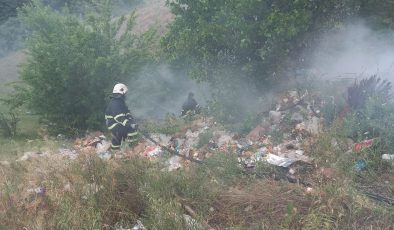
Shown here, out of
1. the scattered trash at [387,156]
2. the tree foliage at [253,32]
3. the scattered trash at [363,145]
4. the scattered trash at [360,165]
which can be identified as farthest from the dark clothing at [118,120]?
the scattered trash at [387,156]

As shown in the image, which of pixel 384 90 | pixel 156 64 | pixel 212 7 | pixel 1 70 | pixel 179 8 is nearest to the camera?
pixel 384 90

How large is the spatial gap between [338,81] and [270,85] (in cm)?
155

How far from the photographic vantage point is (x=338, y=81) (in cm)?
929

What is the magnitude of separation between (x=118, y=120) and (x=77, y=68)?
340 centimetres

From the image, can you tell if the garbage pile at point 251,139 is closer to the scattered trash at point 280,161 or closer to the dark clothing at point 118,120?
the scattered trash at point 280,161

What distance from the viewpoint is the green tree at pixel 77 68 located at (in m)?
11.2

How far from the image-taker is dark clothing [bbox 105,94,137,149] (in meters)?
8.64

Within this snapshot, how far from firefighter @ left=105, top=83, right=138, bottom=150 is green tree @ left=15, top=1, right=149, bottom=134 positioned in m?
2.55

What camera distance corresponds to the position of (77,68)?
37.4 feet

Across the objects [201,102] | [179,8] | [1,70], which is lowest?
[1,70]

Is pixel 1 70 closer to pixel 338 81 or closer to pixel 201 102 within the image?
pixel 201 102

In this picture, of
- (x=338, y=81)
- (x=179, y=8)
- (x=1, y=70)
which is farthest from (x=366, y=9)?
(x=1, y=70)

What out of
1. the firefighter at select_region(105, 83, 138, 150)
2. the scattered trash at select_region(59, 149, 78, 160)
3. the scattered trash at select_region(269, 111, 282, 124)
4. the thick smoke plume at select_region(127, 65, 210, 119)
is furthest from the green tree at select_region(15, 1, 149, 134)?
the scattered trash at select_region(269, 111, 282, 124)

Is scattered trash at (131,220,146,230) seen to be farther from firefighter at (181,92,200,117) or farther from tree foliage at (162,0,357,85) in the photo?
firefighter at (181,92,200,117)
